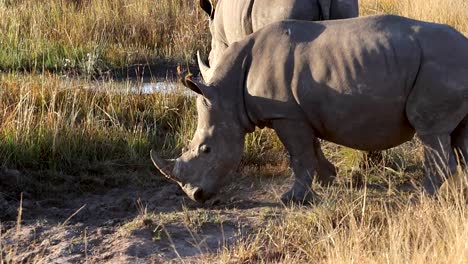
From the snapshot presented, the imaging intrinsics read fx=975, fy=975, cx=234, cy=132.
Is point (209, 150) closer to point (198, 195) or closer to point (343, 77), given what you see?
point (198, 195)

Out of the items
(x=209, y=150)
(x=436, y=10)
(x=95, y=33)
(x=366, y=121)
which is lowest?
(x=95, y=33)

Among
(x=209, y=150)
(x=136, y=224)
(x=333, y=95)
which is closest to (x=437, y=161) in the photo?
(x=333, y=95)

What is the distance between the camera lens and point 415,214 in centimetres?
548

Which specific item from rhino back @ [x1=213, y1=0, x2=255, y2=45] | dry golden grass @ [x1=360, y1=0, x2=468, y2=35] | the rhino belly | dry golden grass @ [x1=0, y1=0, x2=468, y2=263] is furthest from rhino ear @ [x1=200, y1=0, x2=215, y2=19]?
dry golden grass @ [x1=360, y1=0, x2=468, y2=35]

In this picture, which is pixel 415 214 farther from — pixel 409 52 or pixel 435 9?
pixel 435 9

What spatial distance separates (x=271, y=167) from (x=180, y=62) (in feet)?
15.4

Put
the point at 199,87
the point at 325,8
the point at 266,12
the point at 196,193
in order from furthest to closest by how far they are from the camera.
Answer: the point at 266,12 < the point at 325,8 < the point at 196,193 < the point at 199,87

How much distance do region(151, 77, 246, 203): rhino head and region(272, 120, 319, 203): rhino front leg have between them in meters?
0.29

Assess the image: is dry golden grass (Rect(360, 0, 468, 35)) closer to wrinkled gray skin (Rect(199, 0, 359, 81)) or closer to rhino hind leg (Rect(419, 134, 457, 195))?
wrinkled gray skin (Rect(199, 0, 359, 81))

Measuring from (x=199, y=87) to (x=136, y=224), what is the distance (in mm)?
947

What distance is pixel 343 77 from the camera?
5.95m

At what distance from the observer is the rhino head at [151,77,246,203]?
6242 millimetres

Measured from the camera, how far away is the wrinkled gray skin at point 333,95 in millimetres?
5887

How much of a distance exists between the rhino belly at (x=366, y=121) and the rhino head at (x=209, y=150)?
56 cm
